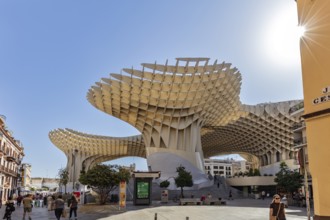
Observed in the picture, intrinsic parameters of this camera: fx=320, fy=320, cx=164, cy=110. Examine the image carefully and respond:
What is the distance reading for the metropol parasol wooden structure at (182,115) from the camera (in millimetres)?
50406

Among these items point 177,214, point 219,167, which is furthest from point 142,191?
point 219,167

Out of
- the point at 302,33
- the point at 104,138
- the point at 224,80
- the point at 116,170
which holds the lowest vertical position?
the point at 116,170

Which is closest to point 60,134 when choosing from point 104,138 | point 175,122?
point 104,138

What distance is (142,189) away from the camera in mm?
33062

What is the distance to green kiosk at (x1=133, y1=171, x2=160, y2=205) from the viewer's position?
108 feet

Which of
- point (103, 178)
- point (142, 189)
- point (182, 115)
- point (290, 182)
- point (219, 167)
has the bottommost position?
point (142, 189)

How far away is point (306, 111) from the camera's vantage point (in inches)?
321

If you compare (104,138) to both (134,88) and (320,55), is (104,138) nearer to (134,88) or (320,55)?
(134,88)

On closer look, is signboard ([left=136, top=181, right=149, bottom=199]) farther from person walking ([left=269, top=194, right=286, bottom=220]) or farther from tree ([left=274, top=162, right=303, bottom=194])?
person walking ([left=269, top=194, right=286, bottom=220])

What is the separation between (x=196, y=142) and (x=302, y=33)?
53291 mm

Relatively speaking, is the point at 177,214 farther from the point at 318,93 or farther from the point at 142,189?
the point at 318,93

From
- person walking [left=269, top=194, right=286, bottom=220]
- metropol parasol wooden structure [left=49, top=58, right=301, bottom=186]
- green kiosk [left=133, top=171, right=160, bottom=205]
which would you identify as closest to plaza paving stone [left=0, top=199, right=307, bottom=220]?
green kiosk [left=133, top=171, right=160, bottom=205]

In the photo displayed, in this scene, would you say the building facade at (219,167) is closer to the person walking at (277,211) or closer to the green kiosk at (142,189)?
the green kiosk at (142,189)

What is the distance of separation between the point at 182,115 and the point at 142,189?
88.2 feet
